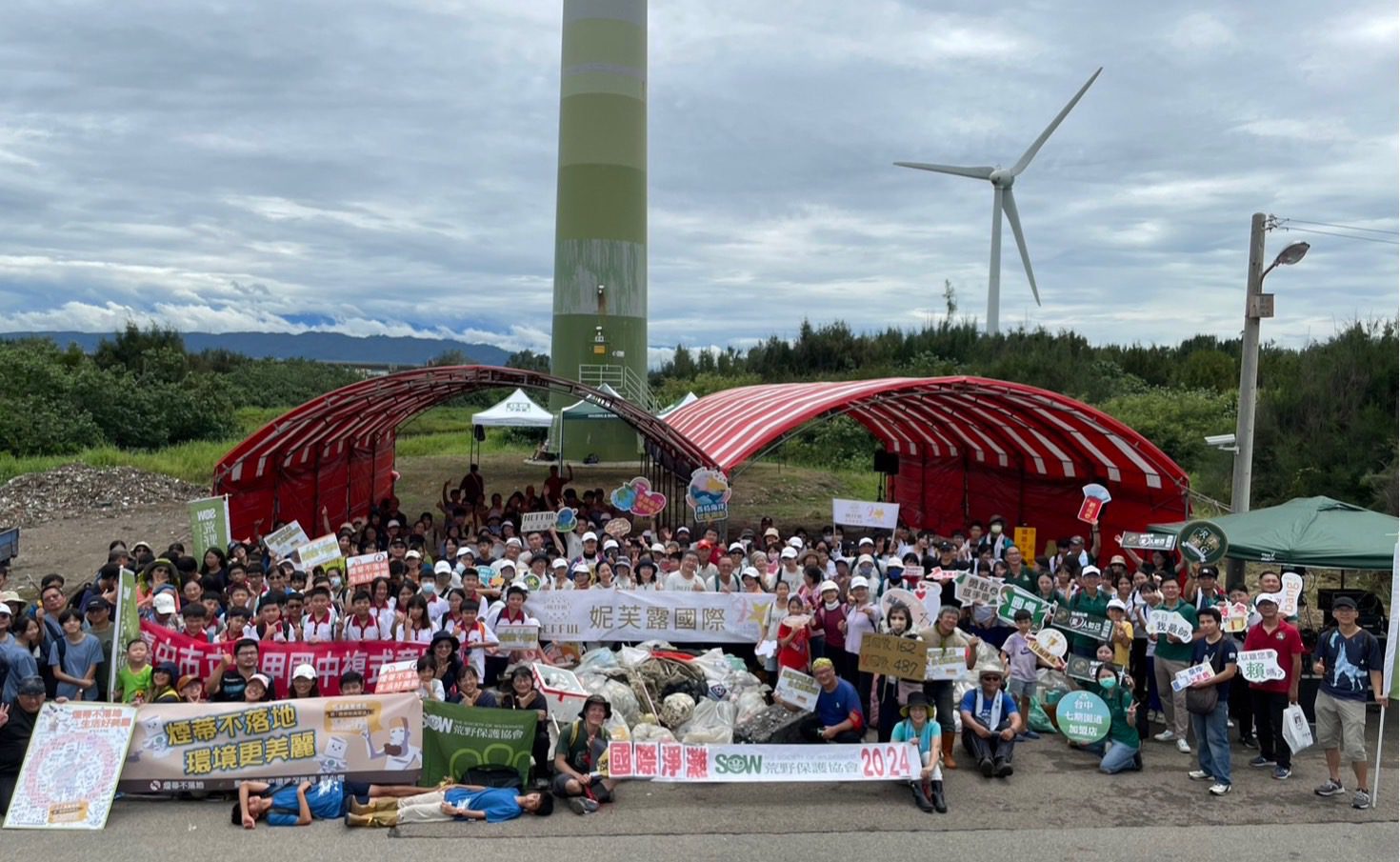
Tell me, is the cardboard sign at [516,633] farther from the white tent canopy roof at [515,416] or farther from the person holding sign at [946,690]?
the white tent canopy roof at [515,416]

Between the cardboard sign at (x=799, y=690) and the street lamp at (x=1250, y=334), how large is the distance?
8.96 metres

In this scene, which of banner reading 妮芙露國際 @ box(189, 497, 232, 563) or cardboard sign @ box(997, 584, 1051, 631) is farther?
banner reading 妮芙露國際 @ box(189, 497, 232, 563)

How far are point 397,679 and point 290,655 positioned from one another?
4.23 ft

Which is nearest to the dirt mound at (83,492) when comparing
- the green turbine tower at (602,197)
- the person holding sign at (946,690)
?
the green turbine tower at (602,197)

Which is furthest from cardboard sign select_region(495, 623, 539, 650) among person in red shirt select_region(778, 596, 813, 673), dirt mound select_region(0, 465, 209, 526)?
dirt mound select_region(0, 465, 209, 526)

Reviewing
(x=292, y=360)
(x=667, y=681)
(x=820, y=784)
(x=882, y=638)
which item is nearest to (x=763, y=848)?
(x=820, y=784)

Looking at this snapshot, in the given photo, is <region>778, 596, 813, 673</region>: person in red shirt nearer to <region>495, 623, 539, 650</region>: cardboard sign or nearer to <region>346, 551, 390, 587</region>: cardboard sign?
<region>495, 623, 539, 650</region>: cardboard sign

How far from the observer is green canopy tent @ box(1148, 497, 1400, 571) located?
11.7 m

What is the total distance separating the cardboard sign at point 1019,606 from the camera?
11867 millimetres

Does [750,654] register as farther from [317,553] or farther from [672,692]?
[317,553]

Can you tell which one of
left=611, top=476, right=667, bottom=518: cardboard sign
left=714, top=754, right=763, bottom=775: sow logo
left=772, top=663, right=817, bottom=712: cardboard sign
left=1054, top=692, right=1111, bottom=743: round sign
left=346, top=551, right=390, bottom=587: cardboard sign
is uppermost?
left=611, top=476, right=667, bottom=518: cardboard sign

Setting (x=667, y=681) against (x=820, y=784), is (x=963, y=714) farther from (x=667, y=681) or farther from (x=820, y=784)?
(x=667, y=681)

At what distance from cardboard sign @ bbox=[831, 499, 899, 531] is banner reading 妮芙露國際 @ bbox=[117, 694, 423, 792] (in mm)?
9496

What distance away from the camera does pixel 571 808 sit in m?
8.70
